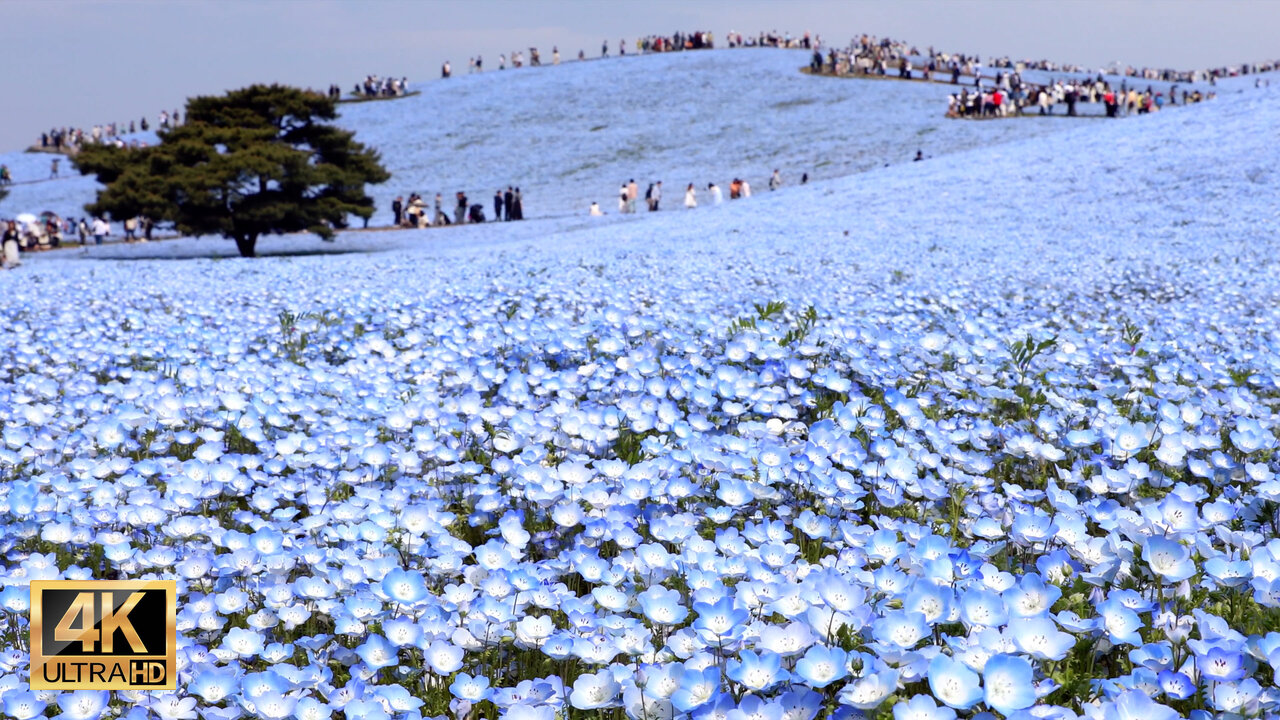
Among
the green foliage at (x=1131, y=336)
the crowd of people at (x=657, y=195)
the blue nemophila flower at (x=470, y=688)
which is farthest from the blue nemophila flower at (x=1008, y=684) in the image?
the crowd of people at (x=657, y=195)

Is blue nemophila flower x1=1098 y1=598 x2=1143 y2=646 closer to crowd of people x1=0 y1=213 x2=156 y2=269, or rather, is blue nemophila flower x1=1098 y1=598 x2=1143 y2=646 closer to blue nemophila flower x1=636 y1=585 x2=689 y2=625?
blue nemophila flower x1=636 y1=585 x2=689 y2=625

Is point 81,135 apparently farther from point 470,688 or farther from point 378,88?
point 470,688

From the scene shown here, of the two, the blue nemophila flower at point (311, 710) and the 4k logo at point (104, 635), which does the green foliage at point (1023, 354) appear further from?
the 4k logo at point (104, 635)

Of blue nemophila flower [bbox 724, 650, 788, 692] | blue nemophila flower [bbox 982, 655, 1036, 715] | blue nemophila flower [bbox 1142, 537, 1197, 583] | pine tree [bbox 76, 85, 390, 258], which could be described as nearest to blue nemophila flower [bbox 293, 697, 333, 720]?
blue nemophila flower [bbox 724, 650, 788, 692]

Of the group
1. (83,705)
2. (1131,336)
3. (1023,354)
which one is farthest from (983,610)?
(1131,336)

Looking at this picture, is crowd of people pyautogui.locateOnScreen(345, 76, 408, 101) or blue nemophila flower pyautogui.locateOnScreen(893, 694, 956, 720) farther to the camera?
crowd of people pyautogui.locateOnScreen(345, 76, 408, 101)
